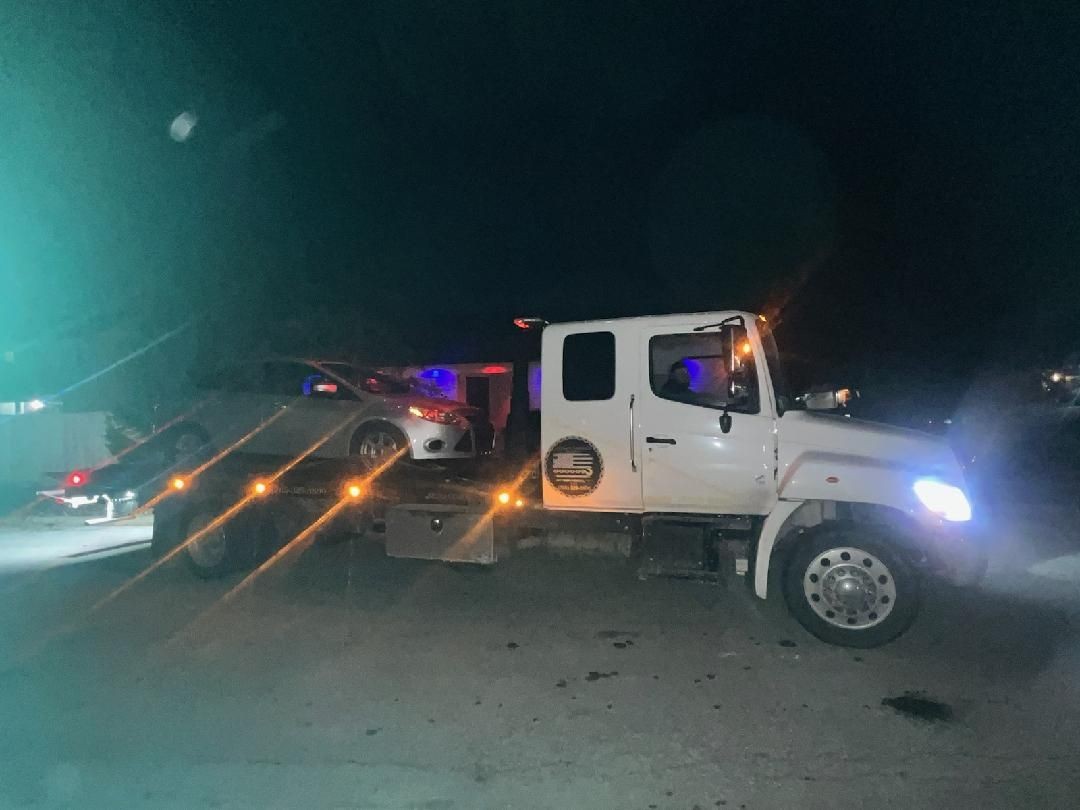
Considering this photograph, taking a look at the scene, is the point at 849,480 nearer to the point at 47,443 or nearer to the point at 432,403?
the point at 432,403

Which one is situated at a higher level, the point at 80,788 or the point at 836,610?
the point at 836,610

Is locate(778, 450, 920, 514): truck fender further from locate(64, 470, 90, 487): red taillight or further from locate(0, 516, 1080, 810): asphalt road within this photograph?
locate(64, 470, 90, 487): red taillight

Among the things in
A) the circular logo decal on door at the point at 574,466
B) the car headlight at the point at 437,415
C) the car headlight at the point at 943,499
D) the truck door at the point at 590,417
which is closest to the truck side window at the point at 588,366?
the truck door at the point at 590,417

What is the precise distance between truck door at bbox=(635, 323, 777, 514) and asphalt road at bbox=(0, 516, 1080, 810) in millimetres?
1109

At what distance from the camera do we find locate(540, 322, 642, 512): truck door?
272 inches

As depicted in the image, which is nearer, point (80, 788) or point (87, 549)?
point (80, 788)

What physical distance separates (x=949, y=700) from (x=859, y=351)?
24.7 metres

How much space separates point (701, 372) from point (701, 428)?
454 mm

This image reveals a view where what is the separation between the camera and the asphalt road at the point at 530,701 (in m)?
4.27

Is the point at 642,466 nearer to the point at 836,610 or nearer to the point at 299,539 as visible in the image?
the point at 836,610

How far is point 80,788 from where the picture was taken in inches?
173

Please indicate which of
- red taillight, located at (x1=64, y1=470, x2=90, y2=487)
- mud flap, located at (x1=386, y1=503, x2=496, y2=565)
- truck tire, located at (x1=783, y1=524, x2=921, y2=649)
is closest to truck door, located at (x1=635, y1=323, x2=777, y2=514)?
truck tire, located at (x1=783, y1=524, x2=921, y2=649)

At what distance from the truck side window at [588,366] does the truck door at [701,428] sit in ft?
0.94

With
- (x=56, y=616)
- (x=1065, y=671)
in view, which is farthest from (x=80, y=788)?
(x=1065, y=671)
